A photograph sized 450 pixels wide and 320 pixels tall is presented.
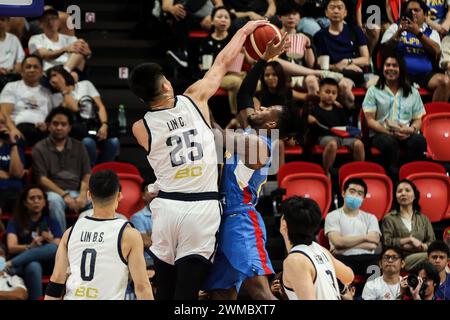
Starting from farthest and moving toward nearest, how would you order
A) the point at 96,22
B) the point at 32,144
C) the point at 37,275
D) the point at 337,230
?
the point at 96,22 → the point at 32,144 → the point at 337,230 → the point at 37,275

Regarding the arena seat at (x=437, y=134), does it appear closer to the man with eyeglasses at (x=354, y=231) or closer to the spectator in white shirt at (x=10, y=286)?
the man with eyeglasses at (x=354, y=231)

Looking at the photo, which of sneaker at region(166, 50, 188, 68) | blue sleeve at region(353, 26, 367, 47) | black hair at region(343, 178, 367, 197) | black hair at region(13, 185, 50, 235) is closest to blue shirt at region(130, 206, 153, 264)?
black hair at region(13, 185, 50, 235)

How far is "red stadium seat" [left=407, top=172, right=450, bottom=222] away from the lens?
9852mm

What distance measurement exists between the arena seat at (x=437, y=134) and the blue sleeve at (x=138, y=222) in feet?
10.1

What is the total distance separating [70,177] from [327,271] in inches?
168

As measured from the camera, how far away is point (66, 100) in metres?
9.91

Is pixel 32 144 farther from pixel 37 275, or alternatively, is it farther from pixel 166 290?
pixel 166 290

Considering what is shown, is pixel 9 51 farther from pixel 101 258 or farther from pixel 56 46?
pixel 101 258

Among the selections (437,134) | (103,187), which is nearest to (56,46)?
(437,134)

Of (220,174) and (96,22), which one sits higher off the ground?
(96,22)

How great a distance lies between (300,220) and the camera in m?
5.63
